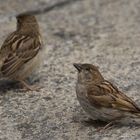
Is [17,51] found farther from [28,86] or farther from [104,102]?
[104,102]

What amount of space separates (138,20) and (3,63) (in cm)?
283

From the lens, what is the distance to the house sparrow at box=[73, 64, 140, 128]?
6.14 meters

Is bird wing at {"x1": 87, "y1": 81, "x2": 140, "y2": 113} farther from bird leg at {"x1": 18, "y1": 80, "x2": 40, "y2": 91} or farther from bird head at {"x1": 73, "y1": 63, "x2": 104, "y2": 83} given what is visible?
bird leg at {"x1": 18, "y1": 80, "x2": 40, "y2": 91}

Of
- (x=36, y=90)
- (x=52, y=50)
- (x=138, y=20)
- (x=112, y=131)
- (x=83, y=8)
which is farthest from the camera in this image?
(x=83, y=8)

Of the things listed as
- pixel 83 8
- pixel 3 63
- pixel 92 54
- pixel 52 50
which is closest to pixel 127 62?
pixel 92 54

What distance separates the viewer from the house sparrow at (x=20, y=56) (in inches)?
294

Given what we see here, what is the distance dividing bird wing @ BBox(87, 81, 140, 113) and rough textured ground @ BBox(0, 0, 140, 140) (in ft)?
0.80

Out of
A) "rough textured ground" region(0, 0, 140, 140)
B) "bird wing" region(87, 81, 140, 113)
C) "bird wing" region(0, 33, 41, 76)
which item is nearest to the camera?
"bird wing" region(87, 81, 140, 113)

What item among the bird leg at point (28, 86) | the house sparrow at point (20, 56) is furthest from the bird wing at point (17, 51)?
the bird leg at point (28, 86)

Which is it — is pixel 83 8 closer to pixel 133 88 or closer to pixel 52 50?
pixel 52 50

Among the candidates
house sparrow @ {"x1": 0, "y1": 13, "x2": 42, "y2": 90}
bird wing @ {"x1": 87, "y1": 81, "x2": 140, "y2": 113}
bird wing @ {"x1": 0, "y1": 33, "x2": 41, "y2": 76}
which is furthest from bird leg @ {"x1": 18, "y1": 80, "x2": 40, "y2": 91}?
bird wing @ {"x1": 87, "y1": 81, "x2": 140, "y2": 113}

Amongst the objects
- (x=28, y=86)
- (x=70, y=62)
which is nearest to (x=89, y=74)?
(x=28, y=86)

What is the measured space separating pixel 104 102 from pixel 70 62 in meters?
2.07

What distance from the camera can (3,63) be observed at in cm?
746
